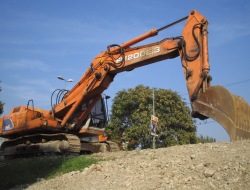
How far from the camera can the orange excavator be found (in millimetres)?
6219

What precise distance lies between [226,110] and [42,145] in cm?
812

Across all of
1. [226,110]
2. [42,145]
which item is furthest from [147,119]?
[226,110]

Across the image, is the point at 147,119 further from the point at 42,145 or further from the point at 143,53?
the point at 143,53

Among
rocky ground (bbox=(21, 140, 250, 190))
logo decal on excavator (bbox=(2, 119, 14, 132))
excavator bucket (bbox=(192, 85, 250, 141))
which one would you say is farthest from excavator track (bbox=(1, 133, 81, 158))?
excavator bucket (bbox=(192, 85, 250, 141))

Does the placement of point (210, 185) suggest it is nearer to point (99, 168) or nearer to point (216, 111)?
point (216, 111)

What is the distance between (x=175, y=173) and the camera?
467 cm

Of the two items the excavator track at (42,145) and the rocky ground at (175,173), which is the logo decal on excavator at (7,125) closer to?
the excavator track at (42,145)

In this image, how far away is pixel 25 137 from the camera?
11742 millimetres

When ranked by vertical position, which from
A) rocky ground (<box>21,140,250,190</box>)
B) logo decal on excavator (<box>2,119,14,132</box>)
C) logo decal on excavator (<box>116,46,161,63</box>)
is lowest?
rocky ground (<box>21,140,250,190</box>)

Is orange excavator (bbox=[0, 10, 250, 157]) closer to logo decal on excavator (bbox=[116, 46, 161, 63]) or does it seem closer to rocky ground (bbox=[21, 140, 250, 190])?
logo decal on excavator (bbox=[116, 46, 161, 63])

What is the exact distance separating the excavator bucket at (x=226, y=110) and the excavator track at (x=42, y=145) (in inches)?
224

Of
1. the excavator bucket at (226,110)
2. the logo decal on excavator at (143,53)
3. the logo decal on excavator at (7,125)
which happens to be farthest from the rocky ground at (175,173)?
the logo decal on excavator at (7,125)

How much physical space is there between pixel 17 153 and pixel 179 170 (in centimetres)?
974

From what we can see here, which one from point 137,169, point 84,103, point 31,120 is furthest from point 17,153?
point 137,169
